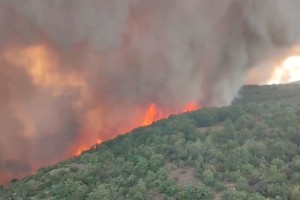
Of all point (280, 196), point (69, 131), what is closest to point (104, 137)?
point (69, 131)

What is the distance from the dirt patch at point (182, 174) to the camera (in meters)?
48.8

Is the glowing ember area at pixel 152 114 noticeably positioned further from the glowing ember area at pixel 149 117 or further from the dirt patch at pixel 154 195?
the dirt patch at pixel 154 195

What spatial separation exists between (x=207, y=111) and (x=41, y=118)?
24380mm

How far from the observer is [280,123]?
6331cm

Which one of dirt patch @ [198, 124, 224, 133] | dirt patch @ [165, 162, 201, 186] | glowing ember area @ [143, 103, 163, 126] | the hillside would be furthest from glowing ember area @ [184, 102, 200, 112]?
dirt patch @ [165, 162, 201, 186]

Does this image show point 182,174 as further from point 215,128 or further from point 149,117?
point 149,117

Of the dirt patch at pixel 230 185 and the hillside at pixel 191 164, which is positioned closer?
the hillside at pixel 191 164

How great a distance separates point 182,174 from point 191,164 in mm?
3009

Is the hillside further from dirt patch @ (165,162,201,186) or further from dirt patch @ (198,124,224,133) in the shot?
dirt patch @ (198,124,224,133)

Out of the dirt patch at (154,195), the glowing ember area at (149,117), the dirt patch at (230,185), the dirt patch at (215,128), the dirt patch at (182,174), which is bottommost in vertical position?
the dirt patch at (230,185)

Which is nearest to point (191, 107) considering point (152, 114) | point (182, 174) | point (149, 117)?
point (152, 114)

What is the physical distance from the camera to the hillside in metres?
45.9

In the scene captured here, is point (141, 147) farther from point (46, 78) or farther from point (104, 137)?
point (46, 78)

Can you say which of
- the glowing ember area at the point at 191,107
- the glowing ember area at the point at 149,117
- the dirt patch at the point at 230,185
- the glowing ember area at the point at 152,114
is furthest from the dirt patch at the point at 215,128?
the dirt patch at the point at 230,185
